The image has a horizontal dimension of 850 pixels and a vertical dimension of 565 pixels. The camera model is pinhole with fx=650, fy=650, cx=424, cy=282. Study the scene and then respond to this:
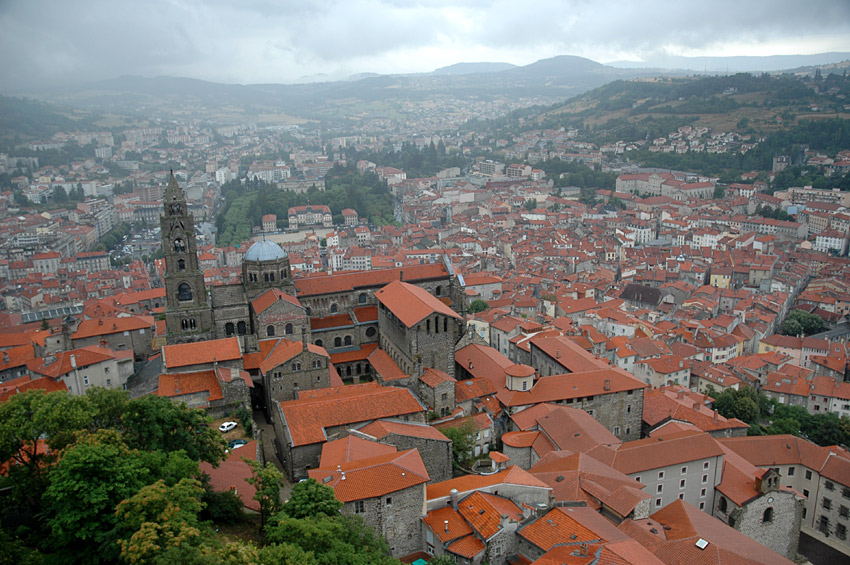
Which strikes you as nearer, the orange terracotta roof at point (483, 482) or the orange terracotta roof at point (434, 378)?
the orange terracotta roof at point (483, 482)

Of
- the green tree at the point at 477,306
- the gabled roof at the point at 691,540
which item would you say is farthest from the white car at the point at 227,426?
the green tree at the point at 477,306

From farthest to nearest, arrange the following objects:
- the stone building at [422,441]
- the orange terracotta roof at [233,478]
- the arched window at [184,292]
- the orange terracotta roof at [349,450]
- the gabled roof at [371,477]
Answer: the arched window at [184,292]
the stone building at [422,441]
the orange terracotta roof at [349,450]
the orange terracotta roof at [233,478]
the gabled roof at [371,477]

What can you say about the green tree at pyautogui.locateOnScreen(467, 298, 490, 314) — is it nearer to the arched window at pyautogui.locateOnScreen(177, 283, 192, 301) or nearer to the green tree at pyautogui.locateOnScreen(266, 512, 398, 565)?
the arched window at pyautogui.locateOnScreen(177, 283, 192, 301)

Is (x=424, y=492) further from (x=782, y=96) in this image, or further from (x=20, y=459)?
(x=782, y=96)

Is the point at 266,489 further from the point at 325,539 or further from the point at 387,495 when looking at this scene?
the point at 387,495

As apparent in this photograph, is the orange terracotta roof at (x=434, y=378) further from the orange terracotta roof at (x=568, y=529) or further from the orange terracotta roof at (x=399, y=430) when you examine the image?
the orange terracotta roof at (x=568, y=529)

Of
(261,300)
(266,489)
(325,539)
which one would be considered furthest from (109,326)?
(325,539)

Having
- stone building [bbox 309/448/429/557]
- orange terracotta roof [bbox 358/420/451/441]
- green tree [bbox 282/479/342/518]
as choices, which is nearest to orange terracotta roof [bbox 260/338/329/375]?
orange terracotta roof [bbox 358/420/451/441]

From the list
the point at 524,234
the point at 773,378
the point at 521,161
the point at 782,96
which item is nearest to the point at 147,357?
the point at 773,378
